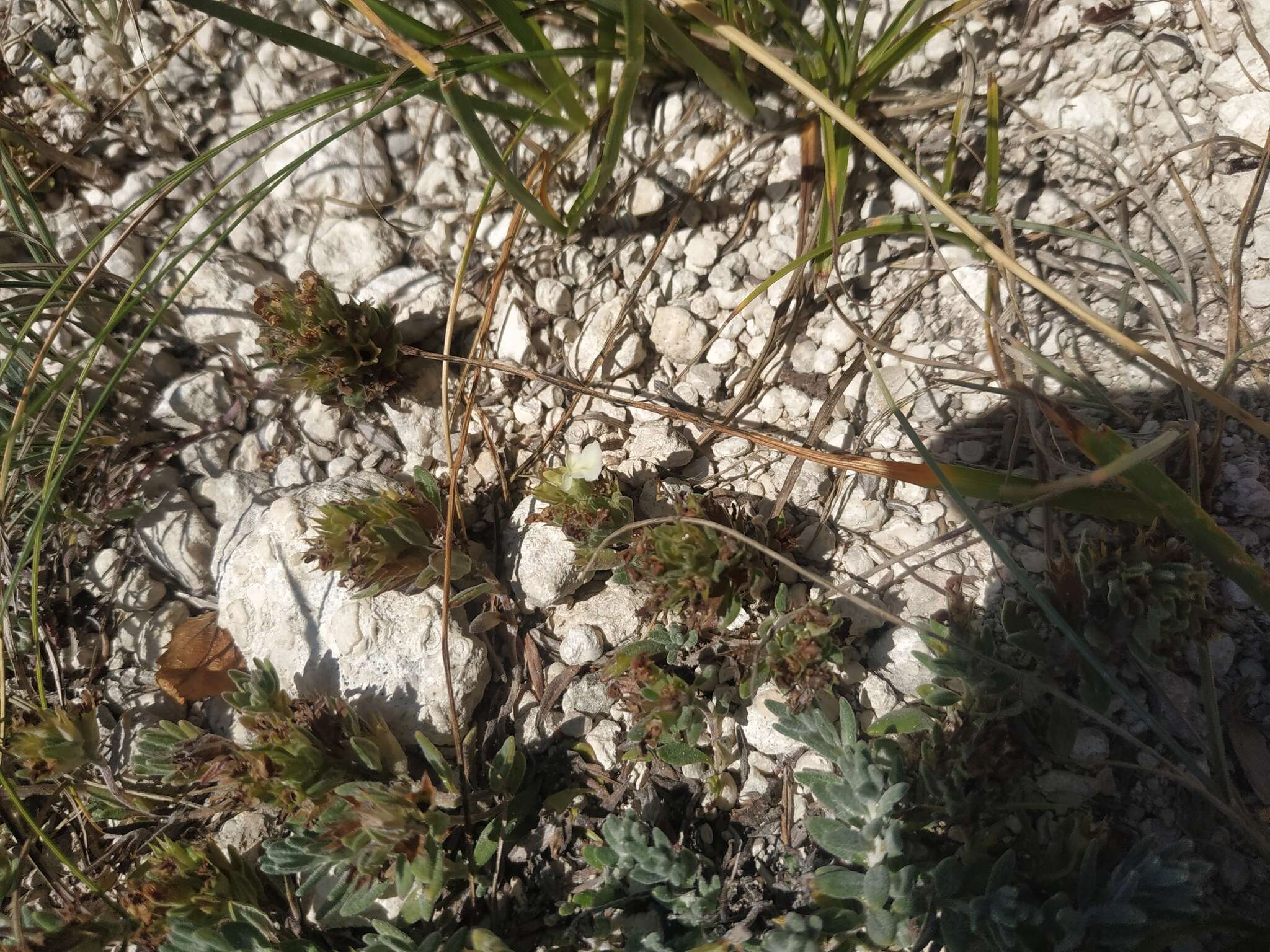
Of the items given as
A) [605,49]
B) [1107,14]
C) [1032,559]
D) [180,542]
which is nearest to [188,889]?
[180,542]

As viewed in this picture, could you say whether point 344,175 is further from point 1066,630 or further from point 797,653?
point 1066,630

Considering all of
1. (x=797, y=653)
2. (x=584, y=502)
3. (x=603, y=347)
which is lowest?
(x=797, y=653)

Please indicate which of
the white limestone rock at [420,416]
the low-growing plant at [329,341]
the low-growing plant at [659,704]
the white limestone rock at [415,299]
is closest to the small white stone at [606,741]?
the low-growing plant at [659,704]

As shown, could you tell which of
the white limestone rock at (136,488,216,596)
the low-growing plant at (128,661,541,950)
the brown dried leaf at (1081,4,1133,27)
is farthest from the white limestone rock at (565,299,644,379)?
the brown dried leaf at (1081,4,1133,27)

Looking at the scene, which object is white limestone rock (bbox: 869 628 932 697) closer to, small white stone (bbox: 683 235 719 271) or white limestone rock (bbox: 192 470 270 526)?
small white stone (bbox: 683 235 719 271)

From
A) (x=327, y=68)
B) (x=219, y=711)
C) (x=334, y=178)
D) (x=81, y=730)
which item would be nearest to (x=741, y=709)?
(x=219, y=711)

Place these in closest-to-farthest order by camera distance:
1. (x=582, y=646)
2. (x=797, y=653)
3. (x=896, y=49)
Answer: (x=797, y=653), (x=896, y=49), (x=582, y=646)
